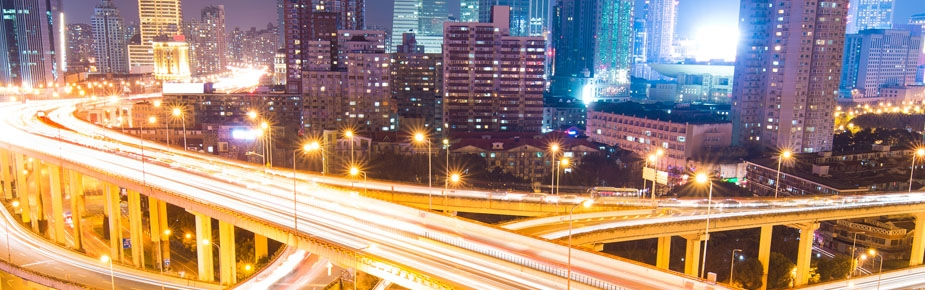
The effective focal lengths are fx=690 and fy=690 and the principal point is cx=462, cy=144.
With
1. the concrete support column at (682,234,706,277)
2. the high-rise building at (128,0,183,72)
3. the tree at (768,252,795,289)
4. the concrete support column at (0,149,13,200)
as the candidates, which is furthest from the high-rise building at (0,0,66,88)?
the tree at (768,252,795,289)

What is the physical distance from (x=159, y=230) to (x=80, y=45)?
149 metres

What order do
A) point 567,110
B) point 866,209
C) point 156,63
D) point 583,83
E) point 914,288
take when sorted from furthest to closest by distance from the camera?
1. point 583,83
2. point 156,63
3. point 567,110
4. point 866,209
5. point 914,288

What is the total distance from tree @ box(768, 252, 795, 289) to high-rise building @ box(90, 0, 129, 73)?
6086 inches

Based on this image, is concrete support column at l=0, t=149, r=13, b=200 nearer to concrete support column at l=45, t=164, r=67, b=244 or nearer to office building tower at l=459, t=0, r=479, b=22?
concrete support column at l=45, t=164, r=67, b=244

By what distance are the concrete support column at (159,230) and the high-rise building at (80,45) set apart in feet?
434

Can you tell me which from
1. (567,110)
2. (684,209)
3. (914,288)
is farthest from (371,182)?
(567,110)

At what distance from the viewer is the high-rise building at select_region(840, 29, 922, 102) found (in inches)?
4572

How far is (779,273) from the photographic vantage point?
32.0m

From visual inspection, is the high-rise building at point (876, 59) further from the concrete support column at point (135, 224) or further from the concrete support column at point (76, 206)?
the concrete support column at point (76, 206)

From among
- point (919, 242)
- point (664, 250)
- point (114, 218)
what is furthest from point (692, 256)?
point (114, 218)

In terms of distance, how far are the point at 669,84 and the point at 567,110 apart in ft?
174

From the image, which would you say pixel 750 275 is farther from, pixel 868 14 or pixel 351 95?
pixel 868 14

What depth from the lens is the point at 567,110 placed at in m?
90.0

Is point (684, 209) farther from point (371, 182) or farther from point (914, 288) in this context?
point (371, 182)
